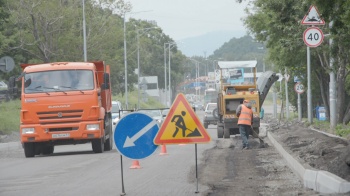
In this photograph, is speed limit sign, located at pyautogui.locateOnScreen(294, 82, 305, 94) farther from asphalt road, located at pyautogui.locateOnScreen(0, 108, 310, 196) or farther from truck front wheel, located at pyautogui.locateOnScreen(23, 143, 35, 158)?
truck front wheel, located at pyautogui.locateOnScreen(23, 143, 35, 158)

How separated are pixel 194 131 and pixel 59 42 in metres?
43.6

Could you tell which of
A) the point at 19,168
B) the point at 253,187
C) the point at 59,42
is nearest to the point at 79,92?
the point at 19,168

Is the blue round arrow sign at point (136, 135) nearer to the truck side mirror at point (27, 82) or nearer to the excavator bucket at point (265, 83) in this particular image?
the truck side mirror at point (27, 82)

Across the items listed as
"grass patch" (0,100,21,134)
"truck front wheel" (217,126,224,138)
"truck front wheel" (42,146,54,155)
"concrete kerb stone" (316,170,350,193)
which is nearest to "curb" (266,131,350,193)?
"concrete kerb stone" (316,170,350,193)

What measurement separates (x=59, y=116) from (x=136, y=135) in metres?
Answer: 12.4

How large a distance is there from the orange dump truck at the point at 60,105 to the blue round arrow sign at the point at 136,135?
1203cm

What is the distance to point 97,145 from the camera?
86.8ft

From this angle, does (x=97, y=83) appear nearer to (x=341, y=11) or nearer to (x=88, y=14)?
(x=341, y=11)

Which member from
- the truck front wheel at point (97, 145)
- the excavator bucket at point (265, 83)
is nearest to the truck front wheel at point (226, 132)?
the excavator bucket at point (265, 83)

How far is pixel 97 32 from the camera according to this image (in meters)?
60.5

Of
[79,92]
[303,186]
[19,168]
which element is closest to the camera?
[303,186]

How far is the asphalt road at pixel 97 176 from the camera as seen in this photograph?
578 inches

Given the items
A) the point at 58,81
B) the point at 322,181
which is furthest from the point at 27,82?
the point at 322,181

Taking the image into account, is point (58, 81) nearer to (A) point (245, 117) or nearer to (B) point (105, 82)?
(B) point (105, 82)
